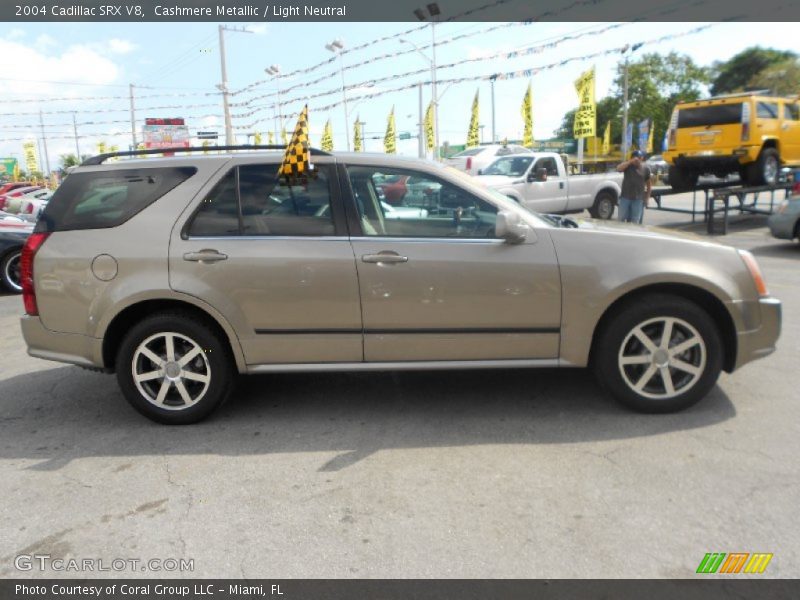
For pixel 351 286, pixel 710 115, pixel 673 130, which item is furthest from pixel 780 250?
pixel 351 286

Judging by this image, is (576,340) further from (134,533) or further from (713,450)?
(134,533)

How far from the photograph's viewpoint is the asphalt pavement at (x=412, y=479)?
2.66 metres

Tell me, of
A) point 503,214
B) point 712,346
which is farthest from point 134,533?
point 712,346

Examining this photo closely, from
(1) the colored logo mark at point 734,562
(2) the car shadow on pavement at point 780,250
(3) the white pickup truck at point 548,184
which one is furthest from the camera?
(3) the white pickup truck at point 548,184

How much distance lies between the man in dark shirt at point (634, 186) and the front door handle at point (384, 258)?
28.2 feet

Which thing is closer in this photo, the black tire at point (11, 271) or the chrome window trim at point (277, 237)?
the chrome window trim at point (277, 237)

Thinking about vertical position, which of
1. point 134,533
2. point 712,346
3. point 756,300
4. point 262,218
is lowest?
point 134,533

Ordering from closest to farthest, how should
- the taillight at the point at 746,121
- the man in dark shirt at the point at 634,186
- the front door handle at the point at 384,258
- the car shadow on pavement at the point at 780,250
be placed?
the front door handle at the point at 384,258 → the car shadow on pavement at the point at 780,250 → the man in dark shirt at the point at 634,186 → the taillight at the point at 746,121

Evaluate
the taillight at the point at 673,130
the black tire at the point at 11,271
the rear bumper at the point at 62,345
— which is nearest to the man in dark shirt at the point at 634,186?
the taillight at the point at 673,130

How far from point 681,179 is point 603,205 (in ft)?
7.03

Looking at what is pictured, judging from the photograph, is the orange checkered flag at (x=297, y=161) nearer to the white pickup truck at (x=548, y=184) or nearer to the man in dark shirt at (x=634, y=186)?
the man in dark shirt at (x=634, y=186)

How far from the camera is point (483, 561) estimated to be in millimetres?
2590

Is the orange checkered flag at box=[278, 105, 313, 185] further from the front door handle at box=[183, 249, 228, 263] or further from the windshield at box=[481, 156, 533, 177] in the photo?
the windshield at box=[481, 156, 533, 177]

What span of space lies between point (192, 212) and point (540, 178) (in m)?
12.1
